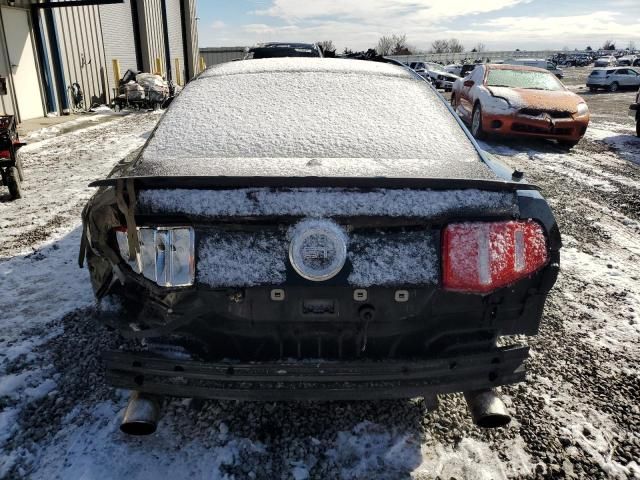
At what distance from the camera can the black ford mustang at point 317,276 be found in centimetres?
170

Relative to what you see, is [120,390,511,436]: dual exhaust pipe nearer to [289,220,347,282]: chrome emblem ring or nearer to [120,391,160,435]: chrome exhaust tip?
[120,391,160,435]: chrome exhaust tip

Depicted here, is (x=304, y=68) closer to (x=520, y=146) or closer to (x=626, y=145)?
(x=520, y=146)

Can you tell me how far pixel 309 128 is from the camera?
7.49 feet

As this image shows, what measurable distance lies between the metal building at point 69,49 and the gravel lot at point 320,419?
5.11 m

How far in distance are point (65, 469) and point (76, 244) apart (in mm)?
2976

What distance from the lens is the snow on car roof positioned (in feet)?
6.23

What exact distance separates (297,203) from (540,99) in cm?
865

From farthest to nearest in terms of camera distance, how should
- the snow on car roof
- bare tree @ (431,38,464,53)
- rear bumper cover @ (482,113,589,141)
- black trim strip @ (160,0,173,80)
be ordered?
bare tree @ (431,38,464,53), black trim strip @ (160,0,173,80), rear bumper cover @ (482,113,589,141), the snow on car roof

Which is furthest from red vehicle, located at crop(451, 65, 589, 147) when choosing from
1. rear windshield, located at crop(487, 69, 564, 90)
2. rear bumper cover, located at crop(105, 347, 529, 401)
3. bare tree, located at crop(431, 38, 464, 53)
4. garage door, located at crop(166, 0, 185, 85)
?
bare tree, located at crop(431, 38, 464, 53)

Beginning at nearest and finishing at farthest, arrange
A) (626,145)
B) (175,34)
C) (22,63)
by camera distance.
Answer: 1. (626,145)
2. (22,63)
3. (175,34)

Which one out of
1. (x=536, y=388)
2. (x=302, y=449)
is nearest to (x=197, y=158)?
(x=302, y=449)

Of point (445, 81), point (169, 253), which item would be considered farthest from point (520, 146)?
point (445, 81)

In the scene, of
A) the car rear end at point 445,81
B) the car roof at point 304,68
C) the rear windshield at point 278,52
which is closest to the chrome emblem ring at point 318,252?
the car roof at point 304,68

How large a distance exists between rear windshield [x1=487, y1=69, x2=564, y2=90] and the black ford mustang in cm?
887
